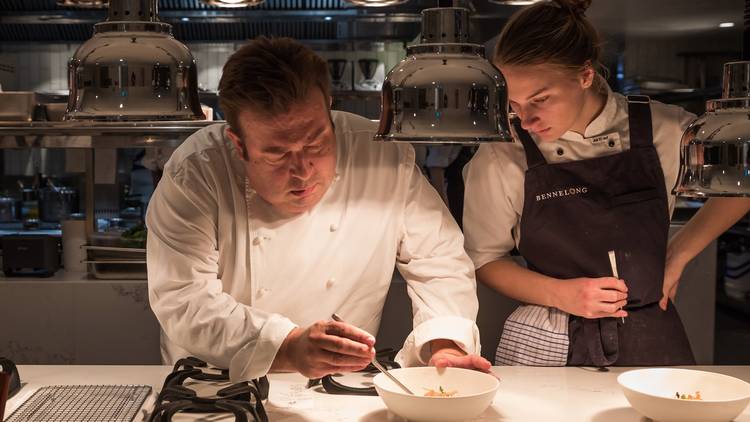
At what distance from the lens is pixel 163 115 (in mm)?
1398

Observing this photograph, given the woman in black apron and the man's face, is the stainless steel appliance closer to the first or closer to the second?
the man's face

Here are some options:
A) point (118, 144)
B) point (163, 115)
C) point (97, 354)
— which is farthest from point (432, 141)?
point (97, 354)

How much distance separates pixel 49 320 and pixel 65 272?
0.25m

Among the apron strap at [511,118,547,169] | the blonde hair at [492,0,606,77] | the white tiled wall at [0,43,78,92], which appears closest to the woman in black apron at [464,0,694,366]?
the apron strap at [511,118,547,169]

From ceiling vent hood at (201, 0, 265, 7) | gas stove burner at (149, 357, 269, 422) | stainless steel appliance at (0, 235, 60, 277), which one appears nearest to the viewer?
gas stove burner at (149, 357, 269, 422)

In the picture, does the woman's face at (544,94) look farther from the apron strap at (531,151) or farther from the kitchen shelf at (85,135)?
the kitchen shelf at (85,135)

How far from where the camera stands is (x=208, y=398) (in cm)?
159

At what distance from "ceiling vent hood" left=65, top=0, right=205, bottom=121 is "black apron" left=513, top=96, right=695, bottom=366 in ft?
3.63

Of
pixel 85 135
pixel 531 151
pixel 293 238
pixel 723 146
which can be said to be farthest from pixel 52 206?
pixel 723 146

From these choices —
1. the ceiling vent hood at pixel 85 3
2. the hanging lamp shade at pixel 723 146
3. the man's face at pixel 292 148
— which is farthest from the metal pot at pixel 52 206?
the hanging lamp shade at pixel 723 146

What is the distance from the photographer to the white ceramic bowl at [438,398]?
4.79 ft

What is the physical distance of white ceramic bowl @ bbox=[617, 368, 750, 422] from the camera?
57.6 inches

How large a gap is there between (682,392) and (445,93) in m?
0.81

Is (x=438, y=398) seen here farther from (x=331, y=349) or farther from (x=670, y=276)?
(x=670, y=276)
